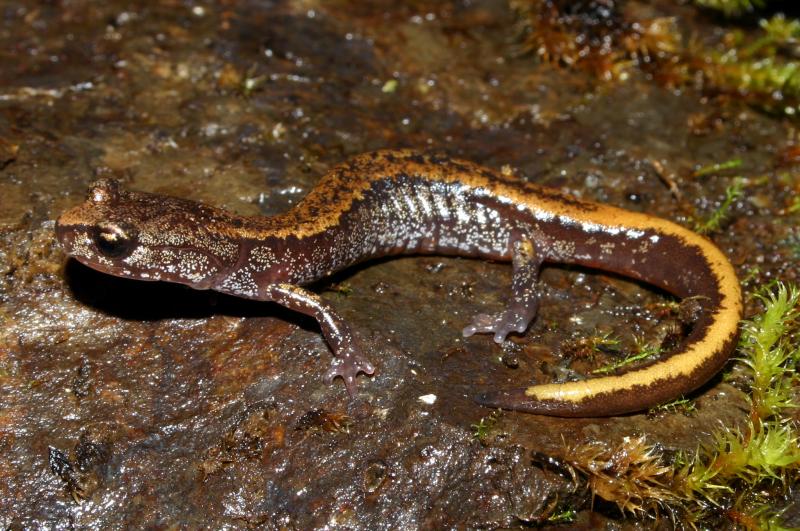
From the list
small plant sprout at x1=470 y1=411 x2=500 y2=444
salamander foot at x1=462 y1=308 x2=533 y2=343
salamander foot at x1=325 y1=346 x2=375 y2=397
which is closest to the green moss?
salamander foot at x1=462 y1=308 x2=533 y2=343

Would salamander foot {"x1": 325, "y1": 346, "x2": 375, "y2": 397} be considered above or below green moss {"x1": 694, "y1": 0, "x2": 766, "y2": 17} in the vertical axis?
below

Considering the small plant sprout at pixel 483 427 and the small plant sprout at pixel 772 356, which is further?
the small plant sprout at pixel 772 356

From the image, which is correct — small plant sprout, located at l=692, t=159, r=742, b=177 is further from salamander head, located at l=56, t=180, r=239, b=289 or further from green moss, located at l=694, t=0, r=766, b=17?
salamander head, located at l=56, t=180, r=239, b=289

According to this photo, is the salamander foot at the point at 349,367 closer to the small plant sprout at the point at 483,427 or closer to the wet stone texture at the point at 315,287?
the wet stone texture at the point at 315,287

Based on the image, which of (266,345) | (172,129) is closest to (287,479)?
(266,345)

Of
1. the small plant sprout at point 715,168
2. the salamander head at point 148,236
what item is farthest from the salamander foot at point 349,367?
the small plant sprout at point 715,168
